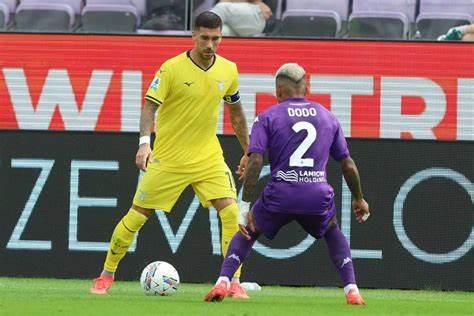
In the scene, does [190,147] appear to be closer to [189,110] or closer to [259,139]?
[189,110]

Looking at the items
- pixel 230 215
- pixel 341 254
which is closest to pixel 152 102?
pixel 230 215

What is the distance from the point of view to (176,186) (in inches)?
402

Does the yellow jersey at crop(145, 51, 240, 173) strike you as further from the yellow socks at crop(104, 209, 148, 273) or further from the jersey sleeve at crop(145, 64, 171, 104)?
the yellow socks at crop(104, 209, 148, 273)

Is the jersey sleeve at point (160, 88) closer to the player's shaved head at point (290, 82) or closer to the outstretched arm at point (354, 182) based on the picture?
the player's shaved head at point (290, 82)

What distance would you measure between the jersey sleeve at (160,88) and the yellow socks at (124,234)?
97 centimetres

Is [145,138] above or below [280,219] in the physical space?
above

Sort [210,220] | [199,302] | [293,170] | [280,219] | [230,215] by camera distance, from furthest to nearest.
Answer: [210,220] < [230,215] < [199,302] < [280,219] < [293,170]

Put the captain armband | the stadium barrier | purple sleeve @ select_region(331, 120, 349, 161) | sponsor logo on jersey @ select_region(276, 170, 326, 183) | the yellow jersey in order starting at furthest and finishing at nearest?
the stadium barrier, the captain armband, the yellow jersey, purple sleeve @ select_region(331, 120, 349, 161), sponsor logo on jersey @ select_region(276, 170, 326, 183)

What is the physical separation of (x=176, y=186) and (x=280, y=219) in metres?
1.56

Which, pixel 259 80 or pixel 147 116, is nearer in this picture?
pixel 147 116

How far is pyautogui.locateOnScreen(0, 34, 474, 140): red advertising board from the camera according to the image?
1295cm

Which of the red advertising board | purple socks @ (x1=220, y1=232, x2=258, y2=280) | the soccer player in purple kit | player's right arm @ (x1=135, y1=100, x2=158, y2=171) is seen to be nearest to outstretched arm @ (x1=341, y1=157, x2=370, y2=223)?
the soccer player in purple kit

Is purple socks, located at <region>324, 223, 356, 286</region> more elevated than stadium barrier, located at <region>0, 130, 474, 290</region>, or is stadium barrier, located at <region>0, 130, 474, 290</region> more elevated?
purple socks, located at <region>324, 223, 356, 286</region>

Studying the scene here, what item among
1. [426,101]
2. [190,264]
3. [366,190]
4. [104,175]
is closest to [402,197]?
[366,190]
